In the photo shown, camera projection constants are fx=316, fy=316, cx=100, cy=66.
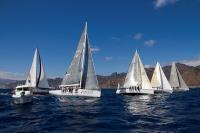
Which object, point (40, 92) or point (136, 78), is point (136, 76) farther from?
point (40, 92)

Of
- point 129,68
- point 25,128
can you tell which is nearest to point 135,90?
point 129,68

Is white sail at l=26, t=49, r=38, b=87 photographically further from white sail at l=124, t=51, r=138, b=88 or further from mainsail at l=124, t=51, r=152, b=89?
white sail at l=124, t=51, r=138, b=88

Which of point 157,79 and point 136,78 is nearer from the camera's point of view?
point 136,78

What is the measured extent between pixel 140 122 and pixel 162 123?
6.63ft

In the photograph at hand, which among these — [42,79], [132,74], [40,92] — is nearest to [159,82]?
[132,74]

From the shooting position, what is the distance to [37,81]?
84312 millimetres

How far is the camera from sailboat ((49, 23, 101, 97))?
62.9 m

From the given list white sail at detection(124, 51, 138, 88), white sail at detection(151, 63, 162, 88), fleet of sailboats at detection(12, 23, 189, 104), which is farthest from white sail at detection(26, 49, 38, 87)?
white sail at detection(151, 63, 162, 88)

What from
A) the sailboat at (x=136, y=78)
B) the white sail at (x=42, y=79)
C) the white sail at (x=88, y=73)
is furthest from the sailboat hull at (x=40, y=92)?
the sailboat at (x=136, y=78)

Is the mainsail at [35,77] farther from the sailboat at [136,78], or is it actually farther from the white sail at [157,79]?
the white sail at [157,79]

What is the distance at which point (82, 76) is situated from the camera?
6581 cm

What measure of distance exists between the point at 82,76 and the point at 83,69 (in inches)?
58.6

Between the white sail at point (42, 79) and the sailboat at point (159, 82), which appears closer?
the white sail at point (42, 79)

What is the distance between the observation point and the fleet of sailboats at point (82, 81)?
62.0 m
